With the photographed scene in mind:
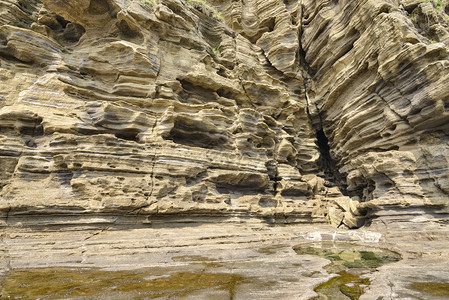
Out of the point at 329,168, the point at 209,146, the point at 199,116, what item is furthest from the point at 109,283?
the point at 329,168

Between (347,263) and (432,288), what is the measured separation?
337 cm

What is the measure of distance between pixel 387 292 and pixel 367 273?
2.09 m

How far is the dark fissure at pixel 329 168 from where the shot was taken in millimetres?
25362

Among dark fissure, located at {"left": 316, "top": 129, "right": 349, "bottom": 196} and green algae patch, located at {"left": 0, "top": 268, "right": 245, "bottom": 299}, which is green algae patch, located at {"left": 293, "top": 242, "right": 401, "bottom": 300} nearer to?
green algae patch, located at {"left": 0, "top": 268, "right": 245, "bottom": 299}

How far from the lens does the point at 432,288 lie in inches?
231

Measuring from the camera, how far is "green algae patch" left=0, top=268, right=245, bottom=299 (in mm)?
5297

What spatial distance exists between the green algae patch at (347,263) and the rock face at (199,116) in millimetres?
4498

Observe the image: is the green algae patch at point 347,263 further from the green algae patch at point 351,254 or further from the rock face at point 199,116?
the rock face at point 199,116

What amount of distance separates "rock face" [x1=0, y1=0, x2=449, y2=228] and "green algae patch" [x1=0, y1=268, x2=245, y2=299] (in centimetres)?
432

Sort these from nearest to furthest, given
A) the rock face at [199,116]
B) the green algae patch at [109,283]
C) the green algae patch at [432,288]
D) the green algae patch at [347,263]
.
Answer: the green algae patch at [109,283] → the green algae patch at [432,288] → the green algae patch at [347,263] → the rock face at [199,116]

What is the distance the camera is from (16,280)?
621cm

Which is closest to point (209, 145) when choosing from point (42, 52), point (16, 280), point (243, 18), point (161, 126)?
point (161, 126)

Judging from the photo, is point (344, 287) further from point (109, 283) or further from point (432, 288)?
point (109, 283)

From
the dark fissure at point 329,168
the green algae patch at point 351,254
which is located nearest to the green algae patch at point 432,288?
the green algae patch at point 351,254
